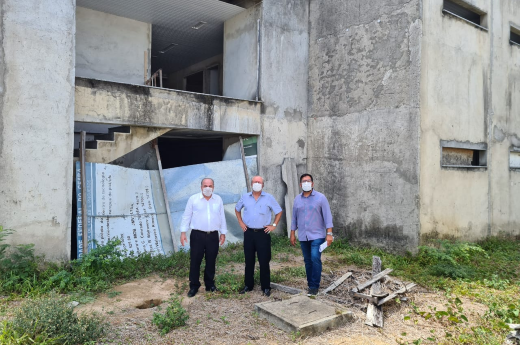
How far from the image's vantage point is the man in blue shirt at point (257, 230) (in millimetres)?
5844

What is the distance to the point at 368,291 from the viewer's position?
18.7 ft

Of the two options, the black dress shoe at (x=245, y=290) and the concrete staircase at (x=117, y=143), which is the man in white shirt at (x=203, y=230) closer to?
the black dress shoe at (x=245, y=290)

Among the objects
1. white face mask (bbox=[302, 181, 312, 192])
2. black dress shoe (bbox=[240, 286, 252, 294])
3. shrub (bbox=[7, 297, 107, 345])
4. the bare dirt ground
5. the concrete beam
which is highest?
the concrete beam

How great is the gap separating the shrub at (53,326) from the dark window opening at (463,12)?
9415 millimetres

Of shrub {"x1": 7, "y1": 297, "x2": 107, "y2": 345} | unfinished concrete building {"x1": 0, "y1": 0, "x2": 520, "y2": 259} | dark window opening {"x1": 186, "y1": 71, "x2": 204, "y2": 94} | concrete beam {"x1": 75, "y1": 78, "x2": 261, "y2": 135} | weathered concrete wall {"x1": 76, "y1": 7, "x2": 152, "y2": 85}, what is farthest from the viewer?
dark window opening {"x1": 186, "y1": 71, "x2": 204, "y2": 94}

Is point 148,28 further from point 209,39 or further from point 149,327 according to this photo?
point 149,327

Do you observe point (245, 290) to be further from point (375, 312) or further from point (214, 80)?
point (214, 80)

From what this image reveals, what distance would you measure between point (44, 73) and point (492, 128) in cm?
992

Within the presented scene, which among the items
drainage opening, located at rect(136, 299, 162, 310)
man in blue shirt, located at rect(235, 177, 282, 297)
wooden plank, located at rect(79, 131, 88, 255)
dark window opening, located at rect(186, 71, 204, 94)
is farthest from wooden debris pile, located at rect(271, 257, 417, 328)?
dark window opening, located at rect(186, 71, 204, 94)

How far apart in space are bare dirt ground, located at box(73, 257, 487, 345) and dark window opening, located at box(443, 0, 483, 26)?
678 cm

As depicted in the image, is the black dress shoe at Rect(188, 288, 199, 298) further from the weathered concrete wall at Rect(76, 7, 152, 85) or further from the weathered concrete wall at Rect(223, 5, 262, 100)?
the weathered concrete wall at Rect(76, 7, 152, 85)

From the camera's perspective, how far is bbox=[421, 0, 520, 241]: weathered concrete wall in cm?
837

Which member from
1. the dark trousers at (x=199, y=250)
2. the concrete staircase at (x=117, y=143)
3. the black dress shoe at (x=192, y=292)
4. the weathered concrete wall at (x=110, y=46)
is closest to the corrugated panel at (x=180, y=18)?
the weathered concrete wall at (x=110, y=46)

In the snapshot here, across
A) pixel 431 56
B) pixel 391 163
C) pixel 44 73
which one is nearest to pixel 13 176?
pixel 44 73
